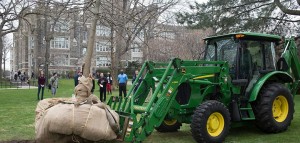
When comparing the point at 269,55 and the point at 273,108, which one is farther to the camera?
the point at 269,55

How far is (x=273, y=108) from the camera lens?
8789 millimetres

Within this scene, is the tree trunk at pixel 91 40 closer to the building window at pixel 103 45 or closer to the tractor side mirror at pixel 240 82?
the tractor side mirror at pixel 240 82

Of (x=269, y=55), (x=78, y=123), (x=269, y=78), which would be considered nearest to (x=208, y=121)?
(x=269, y=78)

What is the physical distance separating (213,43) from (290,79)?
2.10 m

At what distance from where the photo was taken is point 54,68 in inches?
2785

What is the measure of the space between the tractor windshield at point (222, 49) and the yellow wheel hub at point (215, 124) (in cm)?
157

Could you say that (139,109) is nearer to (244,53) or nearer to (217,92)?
(217,92)

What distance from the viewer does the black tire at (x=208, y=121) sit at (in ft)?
23.5

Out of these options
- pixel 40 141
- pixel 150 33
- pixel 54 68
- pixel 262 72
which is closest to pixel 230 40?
pixel 262 72

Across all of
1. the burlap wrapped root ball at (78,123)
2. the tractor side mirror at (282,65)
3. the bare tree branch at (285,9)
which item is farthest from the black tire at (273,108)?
the bare tree branch at (285,9)

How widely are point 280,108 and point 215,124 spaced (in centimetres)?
230

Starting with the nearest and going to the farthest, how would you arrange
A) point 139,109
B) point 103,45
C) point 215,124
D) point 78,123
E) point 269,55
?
point 78,123
point 139,109
point 215,124
point 269,55
point 103,45

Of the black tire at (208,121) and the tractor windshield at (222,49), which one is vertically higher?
the tractor windshield at (222,49)

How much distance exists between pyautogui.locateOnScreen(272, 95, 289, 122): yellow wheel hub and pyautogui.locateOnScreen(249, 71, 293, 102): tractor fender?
0.53 metres
